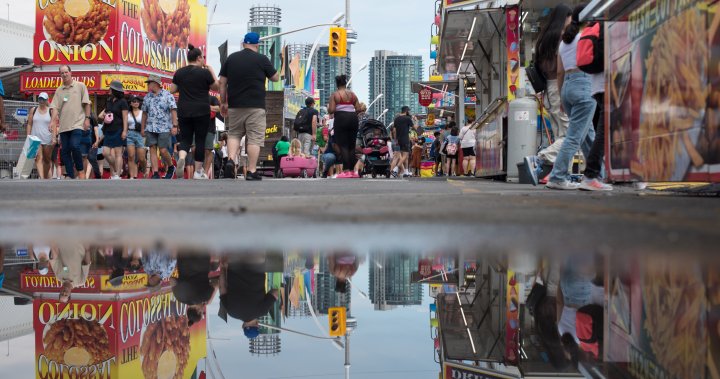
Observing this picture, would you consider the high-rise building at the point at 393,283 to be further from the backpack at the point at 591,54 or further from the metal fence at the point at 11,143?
the metal fence at the point at 11,143

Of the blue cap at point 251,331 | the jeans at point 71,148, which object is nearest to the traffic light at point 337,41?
the jeans at point 71,148

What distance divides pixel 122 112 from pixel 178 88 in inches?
126

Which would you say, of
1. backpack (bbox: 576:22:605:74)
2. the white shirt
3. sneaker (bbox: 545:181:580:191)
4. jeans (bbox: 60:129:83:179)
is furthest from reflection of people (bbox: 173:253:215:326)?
jeans (bbox: 60:129:83:179)

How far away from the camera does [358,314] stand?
195cm

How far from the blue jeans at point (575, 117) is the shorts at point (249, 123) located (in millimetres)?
5290

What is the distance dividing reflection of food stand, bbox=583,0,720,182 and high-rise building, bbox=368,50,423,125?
181 m

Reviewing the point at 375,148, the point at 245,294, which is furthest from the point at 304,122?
the point at 245,294

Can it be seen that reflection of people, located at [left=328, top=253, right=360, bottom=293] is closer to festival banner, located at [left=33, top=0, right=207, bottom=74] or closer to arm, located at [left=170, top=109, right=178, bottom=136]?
arm, located at [left=170, top=109, right=178, bottom=136]

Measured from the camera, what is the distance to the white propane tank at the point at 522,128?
13602mm

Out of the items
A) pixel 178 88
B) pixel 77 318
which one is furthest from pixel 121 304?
pixel 178 88

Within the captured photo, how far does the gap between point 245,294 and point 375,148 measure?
21.0 metres

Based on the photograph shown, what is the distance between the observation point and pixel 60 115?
1488 centimetres

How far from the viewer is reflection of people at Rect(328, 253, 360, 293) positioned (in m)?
2.21

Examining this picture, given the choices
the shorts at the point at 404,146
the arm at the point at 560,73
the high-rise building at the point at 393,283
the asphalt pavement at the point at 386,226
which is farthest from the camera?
the shorts at the point at 404,146
